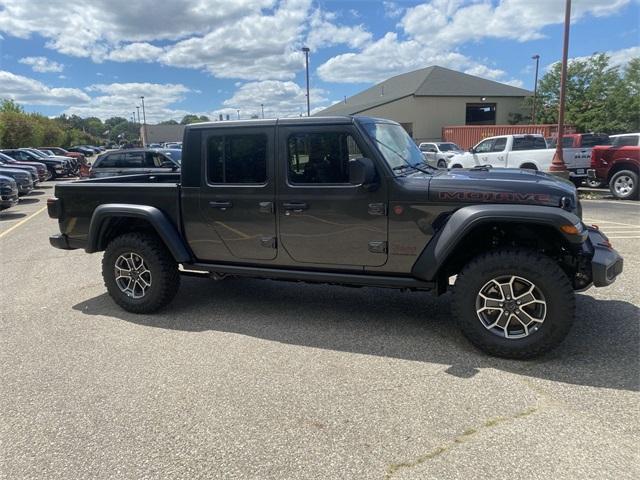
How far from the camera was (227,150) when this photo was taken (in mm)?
4641

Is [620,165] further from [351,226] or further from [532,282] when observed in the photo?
[351,226]

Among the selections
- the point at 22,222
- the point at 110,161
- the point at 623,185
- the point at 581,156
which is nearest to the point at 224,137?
the point at 22,222

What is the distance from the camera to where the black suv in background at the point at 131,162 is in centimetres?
1481

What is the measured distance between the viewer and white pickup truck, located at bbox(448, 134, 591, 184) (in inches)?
586

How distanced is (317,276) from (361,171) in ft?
3.50

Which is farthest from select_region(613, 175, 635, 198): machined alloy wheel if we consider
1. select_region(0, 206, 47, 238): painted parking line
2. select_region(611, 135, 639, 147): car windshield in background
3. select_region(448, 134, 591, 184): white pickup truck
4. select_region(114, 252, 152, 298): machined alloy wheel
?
select_region(0, 206, 47, 238): painted parking line

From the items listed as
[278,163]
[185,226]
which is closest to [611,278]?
[278,163]

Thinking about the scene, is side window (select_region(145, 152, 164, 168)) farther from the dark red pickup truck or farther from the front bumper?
the front bumper

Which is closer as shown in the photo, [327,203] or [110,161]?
[327,203]

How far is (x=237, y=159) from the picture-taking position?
4.62m

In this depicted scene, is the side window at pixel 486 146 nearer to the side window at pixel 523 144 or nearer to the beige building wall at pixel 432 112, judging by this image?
the side window at pixel 523 144

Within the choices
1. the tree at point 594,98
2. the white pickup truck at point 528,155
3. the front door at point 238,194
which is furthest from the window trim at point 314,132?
the tree at point 594,98

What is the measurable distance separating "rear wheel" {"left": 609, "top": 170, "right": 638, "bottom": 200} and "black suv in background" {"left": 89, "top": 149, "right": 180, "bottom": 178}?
1238cm

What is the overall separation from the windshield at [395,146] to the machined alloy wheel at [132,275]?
2651mm
